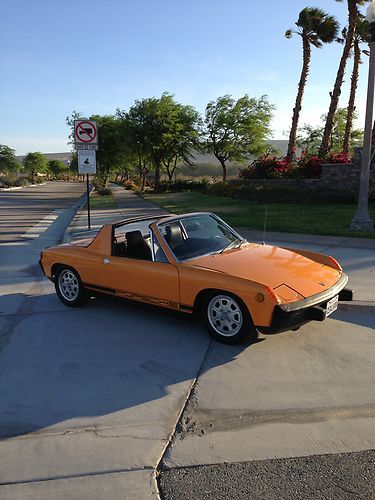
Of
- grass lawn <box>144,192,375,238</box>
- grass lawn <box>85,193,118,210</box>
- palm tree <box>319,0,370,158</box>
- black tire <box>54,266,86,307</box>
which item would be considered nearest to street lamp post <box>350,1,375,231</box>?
grass lawn <box>144,192,375,238</box>

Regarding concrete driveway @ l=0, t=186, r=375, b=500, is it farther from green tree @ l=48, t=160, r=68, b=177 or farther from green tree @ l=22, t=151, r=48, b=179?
green tree @ l=48, t=160, r=68, b=177

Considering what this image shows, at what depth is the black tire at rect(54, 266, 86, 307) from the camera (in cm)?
632

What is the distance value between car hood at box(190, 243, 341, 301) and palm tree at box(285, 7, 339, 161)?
900 inches

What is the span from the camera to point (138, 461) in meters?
2.96

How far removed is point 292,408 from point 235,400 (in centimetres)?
45

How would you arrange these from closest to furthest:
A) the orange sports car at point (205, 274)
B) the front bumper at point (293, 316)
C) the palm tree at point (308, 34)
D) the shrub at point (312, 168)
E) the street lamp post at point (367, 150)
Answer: the front bumper at point (293, 316) → the orange sports car at point (205, 274) → the street lamp post at point (367, 150) → the shrub at point (312, 168) → the palm tree at point (308, 34)

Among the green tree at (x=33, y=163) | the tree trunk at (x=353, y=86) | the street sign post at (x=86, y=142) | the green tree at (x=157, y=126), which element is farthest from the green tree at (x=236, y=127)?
the green tree at (x=33, y=163)

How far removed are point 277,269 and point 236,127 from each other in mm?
36803

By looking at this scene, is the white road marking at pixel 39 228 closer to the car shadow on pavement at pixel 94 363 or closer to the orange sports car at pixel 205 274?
the orange sports car at pixel 205 274

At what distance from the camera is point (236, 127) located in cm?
4003

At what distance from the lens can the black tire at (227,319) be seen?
462cm

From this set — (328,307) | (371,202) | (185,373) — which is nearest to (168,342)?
(185,373)

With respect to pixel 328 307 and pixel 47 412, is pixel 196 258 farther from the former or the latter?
pixel 47 412

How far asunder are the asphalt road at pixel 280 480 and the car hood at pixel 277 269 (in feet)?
5.81
